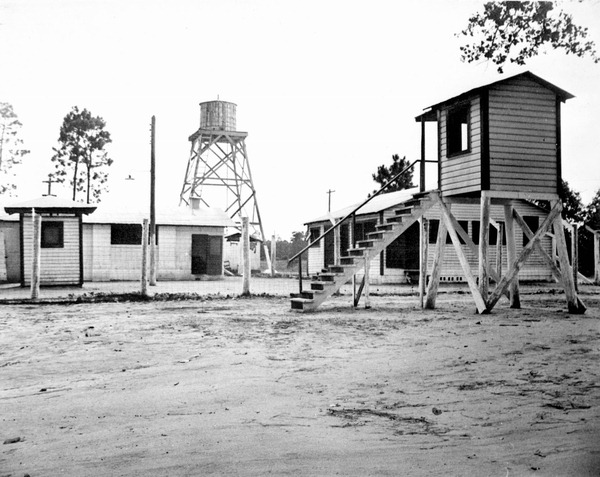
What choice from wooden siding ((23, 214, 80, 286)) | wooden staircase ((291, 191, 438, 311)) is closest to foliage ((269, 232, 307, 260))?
wooden siding ((23, 214, 80, 286))

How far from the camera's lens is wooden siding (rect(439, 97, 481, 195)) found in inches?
483

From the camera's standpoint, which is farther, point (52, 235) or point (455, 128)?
point (52, 235)

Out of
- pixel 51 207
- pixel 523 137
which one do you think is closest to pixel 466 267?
pixel 523 137

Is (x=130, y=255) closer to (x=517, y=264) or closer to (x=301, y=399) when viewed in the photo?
(x=517, y=264)

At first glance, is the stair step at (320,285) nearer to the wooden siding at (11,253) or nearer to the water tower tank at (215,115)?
the wooden siding at (11,253)

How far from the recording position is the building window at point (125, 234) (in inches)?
1078

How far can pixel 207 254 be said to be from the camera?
29.6 m

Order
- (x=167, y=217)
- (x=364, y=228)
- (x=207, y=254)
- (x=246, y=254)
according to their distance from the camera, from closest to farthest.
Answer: (x=246, y=254) → (x=364, y=228) → (x=167, y=217) → (x=207, y=254)

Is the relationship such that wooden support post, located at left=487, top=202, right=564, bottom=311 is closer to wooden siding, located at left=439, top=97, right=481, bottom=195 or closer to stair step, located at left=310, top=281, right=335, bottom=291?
wooden siding, located at left=439, top=97, right=481, bottom=195

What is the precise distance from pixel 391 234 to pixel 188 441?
9726 millimetres

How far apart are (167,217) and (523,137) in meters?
20.1

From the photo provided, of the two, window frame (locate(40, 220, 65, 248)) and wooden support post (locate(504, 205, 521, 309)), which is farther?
window frame (locate(40, 220, 65, 248))

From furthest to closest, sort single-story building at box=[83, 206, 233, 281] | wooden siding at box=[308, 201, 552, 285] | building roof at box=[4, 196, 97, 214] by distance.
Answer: single-story building at box=[83, 206, 233, 281] < wooden siding at box=[308, 201, 552, 285] < building roof at box=[4, 196, 97, 214]

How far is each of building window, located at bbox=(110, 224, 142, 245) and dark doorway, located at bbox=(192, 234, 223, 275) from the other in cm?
304
